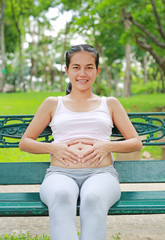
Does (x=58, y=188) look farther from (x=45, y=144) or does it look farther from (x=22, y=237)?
→ (x=22, y=237)

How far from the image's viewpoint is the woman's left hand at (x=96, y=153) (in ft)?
8.64

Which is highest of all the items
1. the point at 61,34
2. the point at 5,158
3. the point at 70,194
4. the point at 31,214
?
the point at 61,34

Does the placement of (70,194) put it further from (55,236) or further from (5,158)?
(5,158)

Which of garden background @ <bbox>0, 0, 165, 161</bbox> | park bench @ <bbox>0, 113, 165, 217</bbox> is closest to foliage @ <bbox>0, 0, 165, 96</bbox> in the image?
garden background @ <bbox>0, 0, 165, 161</bbox>

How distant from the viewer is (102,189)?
2354 mm

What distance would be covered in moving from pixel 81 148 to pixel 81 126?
179 mm

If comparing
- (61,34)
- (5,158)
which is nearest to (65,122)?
(5,158)

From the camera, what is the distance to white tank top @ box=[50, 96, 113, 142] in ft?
9.15

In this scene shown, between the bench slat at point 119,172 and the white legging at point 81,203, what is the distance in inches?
31.5

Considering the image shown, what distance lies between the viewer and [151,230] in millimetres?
3645

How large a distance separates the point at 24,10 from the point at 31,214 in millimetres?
22862

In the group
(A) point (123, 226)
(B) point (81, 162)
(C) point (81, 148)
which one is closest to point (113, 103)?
(C) point (81, 148)

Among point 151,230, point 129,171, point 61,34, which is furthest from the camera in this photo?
point 61,34

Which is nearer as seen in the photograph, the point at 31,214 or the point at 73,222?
the point at 73,222
